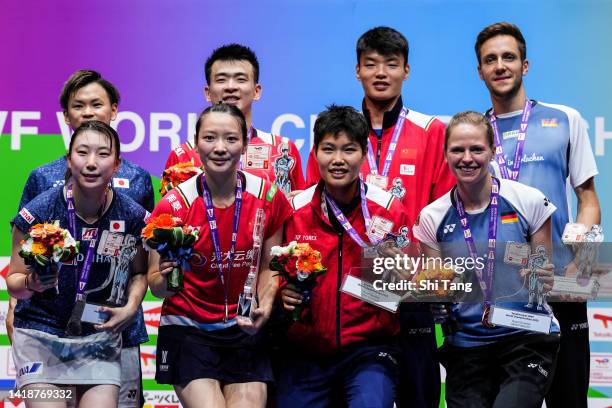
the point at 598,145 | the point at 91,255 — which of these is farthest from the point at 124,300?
the point at 598,145

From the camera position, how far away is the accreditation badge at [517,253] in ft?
15.4

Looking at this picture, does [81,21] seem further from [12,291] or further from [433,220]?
[433,220]

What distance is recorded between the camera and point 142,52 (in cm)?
689

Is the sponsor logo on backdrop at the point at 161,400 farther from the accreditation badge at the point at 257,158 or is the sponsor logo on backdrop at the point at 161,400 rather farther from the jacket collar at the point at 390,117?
the jacket collar at the point at 390,117

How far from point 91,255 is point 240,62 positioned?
168cm

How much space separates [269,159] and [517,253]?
1.63 meters

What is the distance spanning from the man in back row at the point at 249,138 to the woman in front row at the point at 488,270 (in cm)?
105

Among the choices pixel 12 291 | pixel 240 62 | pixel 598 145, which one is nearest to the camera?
pixel 12 291

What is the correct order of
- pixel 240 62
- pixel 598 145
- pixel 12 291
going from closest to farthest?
1. pixel 12 291
2. pixel 240 62
3. pixel 598 145

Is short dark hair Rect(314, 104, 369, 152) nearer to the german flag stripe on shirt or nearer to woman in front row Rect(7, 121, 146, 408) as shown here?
the german flag stripe on shirt

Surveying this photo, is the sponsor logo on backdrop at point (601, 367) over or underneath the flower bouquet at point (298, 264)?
underneath

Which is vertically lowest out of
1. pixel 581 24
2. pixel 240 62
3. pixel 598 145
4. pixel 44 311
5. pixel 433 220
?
pixel 44 311

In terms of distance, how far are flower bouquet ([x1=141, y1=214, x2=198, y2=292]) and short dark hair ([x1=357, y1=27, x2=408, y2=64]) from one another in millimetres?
1746

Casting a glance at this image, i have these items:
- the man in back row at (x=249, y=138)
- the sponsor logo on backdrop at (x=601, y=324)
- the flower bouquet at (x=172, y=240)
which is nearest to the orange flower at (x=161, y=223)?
the flower bouquet at (x=172, y=240)
